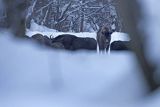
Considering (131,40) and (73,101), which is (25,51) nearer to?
(73,101)

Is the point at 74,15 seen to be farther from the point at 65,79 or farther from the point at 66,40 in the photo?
the point at 65,79

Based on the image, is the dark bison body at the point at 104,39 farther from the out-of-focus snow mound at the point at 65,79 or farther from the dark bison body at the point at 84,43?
the out-of-focus snow mound at the point at 65,79

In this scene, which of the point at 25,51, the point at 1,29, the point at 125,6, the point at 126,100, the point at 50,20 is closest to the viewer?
the point at 125,6

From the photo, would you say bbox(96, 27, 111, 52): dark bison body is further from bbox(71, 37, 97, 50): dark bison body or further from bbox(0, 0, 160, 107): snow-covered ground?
bbox(0, 0, 160, 107): snow-covered ground

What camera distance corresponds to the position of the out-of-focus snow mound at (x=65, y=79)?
5410 mm

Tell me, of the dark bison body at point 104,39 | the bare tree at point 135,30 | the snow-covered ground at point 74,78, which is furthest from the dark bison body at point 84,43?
the bare tree at point 135,30

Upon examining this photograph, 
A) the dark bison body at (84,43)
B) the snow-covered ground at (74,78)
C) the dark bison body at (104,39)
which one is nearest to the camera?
the snow-covered ground at (74,78)

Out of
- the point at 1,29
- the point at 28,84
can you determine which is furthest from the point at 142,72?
the point at 1,29

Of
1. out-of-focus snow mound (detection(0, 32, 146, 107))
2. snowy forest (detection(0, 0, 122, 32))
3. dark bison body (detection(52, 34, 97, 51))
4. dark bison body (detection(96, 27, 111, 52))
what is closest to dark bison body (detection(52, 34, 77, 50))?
dark bison body (detection(52, 34, 97, 51))

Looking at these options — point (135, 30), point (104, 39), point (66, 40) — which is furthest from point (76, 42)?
point (135, 30)

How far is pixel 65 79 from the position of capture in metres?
5.96

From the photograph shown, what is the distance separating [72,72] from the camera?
610 cm

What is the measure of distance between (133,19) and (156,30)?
0.68 m

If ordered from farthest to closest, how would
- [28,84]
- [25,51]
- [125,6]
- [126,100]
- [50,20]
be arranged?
[50,20]
[25,51]
[28,84]
[126,100]
[125,6]
